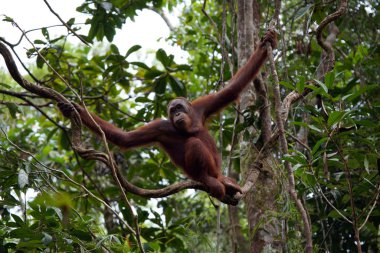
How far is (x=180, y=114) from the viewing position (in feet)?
17.7

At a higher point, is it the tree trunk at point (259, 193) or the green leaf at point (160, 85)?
the green leaf at point (160, 85)

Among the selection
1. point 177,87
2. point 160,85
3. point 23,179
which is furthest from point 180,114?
point 23,179

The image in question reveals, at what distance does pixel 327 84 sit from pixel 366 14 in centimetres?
364

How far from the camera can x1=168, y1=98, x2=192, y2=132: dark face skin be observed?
5.38 metres

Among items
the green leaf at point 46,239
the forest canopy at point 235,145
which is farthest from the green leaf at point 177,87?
the green leaf at point 46,239

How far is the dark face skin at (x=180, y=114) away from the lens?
5.38 m

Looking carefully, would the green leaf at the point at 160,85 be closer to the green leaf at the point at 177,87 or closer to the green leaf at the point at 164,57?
the green leaf at the point at 177,87

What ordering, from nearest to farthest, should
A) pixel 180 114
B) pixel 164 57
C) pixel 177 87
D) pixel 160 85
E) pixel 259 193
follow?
pixel 259 193, pixel 180 114, pixel 164 57, pixel 177 87, pixel 160 85

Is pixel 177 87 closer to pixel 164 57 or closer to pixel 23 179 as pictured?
pixel 164 57

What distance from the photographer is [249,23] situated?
15.4 feet

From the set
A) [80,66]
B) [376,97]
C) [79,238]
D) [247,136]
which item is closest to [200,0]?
[80,66]

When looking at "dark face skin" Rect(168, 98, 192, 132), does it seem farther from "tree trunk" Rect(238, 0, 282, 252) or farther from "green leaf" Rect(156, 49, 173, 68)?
"green leaf" Rect(156, 49, 173, 68)

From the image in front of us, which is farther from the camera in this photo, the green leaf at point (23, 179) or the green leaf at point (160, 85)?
the green leaf at point (160, 85)

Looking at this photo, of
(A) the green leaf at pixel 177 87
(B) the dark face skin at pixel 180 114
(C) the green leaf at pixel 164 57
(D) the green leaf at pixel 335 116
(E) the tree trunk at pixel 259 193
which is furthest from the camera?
(A) the green leaf at pixel 177 87
